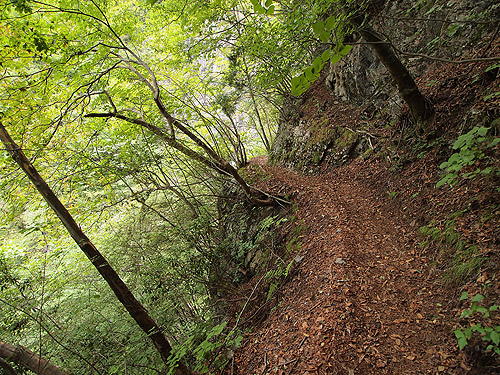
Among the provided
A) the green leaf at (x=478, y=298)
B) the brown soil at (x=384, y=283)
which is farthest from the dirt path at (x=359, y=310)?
the green leaf at (x=478, y=298)

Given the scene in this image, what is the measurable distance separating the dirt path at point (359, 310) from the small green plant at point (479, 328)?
0.23 m

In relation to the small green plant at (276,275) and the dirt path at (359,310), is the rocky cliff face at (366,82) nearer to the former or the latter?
the dirt path at (359,310)

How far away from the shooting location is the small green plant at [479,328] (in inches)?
80.0

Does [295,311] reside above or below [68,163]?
below

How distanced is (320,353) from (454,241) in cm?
233

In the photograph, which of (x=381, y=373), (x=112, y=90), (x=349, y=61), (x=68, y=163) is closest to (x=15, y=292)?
(x=68, y=163)

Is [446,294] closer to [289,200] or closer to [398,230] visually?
[398,230]

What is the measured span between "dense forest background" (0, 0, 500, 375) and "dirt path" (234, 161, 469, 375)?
0.22 metres

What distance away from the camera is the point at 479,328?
2203mm

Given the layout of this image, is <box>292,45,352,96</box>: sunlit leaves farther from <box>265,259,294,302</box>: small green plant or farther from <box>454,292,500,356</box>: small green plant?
<box>265,259,294,302</box>: small green plant

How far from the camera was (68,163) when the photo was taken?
517 centimetres

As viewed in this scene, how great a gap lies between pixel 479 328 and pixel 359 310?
3.91 ft

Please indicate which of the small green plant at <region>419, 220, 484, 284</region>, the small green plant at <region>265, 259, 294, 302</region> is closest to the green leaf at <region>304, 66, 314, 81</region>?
the small green plant at <region>419, 220, 484, 284</region>

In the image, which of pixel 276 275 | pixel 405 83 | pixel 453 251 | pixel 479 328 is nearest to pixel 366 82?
pixel 405 83
